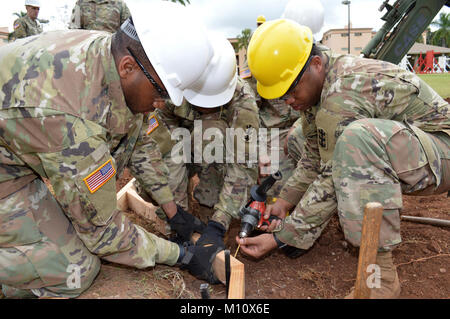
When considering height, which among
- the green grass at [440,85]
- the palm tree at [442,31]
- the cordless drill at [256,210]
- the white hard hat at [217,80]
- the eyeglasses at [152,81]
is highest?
the eyeglasses at [152,81]

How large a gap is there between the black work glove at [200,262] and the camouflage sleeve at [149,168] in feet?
2.11

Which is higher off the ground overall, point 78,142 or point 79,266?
point 78,142

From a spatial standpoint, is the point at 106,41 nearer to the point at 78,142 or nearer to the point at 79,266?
the point at 78,142

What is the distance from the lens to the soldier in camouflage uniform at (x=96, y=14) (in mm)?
5094

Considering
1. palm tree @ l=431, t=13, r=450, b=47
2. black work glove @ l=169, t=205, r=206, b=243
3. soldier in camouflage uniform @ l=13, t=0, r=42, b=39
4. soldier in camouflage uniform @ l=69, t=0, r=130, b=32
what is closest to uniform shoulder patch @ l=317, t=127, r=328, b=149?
black work glove @ l=169, t=205, r=206, b=243

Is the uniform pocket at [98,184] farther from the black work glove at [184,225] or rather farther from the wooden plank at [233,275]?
the black work glove at [184,225]

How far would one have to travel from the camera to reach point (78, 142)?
165 centimetres

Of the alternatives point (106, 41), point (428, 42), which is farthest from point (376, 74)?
point (428, 42)

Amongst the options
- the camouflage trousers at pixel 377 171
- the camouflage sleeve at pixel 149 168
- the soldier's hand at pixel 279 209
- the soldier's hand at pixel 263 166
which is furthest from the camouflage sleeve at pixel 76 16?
the camouflage trousers at pixel 377 171

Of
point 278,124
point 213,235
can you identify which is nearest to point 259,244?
point 213,235

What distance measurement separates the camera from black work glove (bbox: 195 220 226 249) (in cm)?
253

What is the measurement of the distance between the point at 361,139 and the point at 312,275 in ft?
3.53

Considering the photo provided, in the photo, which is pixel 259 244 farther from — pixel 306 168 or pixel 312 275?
pixel 306 168

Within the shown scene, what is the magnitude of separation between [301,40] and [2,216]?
6.84ft
